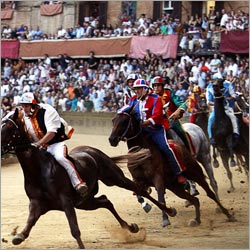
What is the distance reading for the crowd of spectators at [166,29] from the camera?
1099 inches

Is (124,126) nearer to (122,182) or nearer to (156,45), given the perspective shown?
(122,182)

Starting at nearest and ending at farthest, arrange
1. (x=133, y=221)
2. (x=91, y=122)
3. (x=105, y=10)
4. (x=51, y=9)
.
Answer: (x=133, y=221), (x=91, y=122), (x=105, y=10), (x=51, y=9)

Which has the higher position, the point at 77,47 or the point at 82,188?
the point at 77,47

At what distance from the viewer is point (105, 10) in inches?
1486

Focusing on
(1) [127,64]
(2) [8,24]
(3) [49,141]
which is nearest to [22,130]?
(3) [49,141]

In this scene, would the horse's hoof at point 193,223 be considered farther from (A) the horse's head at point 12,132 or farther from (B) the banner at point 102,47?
(B) the banner at point 102,47

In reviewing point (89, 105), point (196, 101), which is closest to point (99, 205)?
point (196, 101)

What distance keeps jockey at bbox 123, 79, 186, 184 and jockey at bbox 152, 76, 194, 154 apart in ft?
4.04

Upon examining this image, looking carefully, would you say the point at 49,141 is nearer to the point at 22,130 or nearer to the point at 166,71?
the point at 22,130

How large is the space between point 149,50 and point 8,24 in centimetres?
1384

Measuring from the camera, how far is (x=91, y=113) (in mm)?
27656

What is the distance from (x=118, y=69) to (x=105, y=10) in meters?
8.59

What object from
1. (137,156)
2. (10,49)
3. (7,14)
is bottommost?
(137,156)

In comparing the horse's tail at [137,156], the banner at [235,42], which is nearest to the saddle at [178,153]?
the horse's tail at [137,156]
